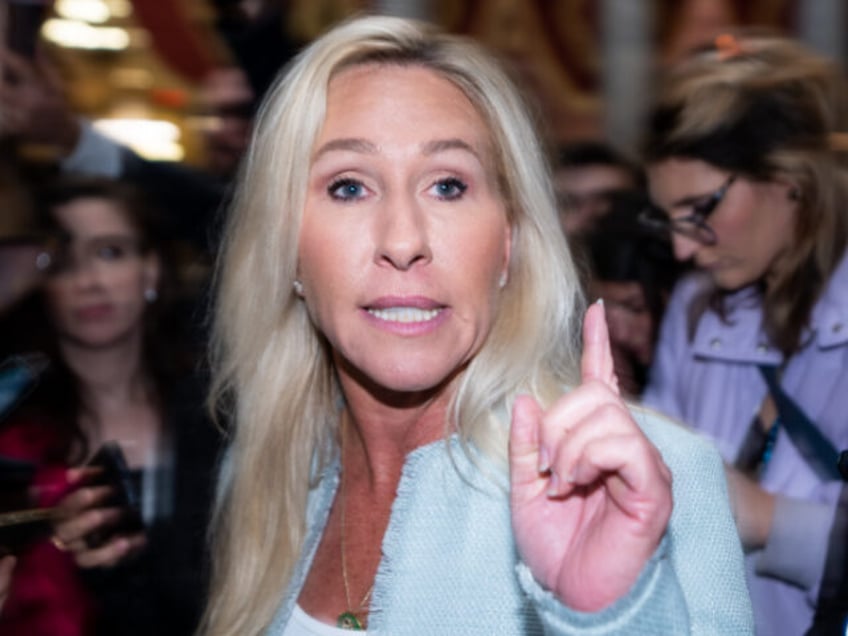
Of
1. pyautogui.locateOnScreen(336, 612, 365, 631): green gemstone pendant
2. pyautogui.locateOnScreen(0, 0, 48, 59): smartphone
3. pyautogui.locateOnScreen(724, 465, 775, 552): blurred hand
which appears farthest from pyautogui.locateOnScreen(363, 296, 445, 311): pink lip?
pyautogui.locateOnScreen(0, 0, 48, 59): smartphone

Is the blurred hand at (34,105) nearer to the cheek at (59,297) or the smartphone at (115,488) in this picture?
the cheek at (59,297)

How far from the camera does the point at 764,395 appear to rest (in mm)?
2979

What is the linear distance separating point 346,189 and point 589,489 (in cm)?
69

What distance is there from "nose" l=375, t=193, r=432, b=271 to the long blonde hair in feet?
0.54

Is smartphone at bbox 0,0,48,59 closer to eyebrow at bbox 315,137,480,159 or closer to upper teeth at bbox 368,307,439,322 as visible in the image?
eyebrow at bbox 315,137,480,159

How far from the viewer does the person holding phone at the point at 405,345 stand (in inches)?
76.5

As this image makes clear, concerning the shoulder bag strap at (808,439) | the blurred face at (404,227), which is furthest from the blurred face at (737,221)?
the blurred face at (404,227)

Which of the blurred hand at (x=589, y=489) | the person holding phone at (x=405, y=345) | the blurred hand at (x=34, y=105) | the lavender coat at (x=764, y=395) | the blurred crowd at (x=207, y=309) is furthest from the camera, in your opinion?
the blurred hand at (x=34, y=105)

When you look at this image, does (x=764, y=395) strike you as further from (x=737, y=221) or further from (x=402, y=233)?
(x=402, y=233)

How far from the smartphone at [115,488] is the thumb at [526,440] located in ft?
3.62

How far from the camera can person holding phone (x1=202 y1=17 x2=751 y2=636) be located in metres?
1.94

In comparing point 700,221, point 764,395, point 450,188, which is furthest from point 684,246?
point 450,188

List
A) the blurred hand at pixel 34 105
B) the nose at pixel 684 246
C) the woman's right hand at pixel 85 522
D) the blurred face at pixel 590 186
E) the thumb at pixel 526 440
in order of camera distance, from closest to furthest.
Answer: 1. the thumb at pixel 526 440
2. the woman's right hand at pixel 85 522
3. the nose at pixel 684 246
4. the blurred hand at pixel 34 105
5. the blurred face at pixel 590 186

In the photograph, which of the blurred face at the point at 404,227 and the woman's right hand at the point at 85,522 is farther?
the woman's right hand at the point at 85,522
